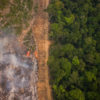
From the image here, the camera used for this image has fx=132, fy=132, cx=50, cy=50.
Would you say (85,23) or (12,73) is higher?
(85,23)

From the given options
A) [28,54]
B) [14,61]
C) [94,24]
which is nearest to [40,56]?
[28,54]

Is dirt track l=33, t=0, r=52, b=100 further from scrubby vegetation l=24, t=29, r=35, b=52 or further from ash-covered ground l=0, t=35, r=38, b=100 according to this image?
ash-covered ground l=0, t=35, r=38, b=100

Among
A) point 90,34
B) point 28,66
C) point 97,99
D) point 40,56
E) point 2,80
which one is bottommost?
point 97,99

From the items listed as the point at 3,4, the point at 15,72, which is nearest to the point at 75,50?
the point at 15,72

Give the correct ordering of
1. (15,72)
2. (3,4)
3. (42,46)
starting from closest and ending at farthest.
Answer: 1. (15,72)
2. (3,4)
3. (42,46)

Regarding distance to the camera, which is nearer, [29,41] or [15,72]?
[15,72]

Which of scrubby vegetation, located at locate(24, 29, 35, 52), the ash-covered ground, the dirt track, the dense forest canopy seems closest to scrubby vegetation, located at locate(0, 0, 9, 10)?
the ash-covered ground

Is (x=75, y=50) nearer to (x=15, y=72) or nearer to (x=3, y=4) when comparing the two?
(x=15, y=72)

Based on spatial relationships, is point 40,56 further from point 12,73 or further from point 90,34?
point 90,34
